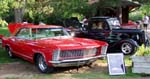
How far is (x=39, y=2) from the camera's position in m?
23.0

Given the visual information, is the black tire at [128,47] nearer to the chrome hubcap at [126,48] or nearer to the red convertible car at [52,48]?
the chrome hubcap at [126,48]

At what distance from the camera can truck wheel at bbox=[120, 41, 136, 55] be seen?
12284 millimetres

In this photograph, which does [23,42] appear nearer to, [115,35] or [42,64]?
[42,64]

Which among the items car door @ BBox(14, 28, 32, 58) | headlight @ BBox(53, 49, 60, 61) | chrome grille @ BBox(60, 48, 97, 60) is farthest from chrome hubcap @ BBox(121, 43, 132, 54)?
headlight @ BBox(53, 49, 60, 61)

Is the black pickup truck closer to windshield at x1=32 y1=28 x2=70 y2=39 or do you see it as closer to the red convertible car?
the red convertible car

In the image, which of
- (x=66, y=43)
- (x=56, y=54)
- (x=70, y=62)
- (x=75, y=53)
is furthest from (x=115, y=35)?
(x=56, y=54)

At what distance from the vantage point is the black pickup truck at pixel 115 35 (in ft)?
40.9

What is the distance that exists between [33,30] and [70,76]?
7.91 ft

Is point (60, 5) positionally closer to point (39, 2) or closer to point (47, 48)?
point (39, 2)

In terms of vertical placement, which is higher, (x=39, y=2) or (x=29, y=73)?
(x=39, y=2)

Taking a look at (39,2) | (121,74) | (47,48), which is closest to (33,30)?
(47,48)

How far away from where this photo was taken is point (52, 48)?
8.88m

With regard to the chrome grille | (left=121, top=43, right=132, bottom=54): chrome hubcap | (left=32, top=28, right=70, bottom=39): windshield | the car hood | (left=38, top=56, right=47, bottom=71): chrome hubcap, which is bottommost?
(left=121, top=43, right=132, bottom=54): chrome hubcap

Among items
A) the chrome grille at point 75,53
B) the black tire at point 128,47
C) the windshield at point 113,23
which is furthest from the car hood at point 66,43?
the windshield at point 113,23
